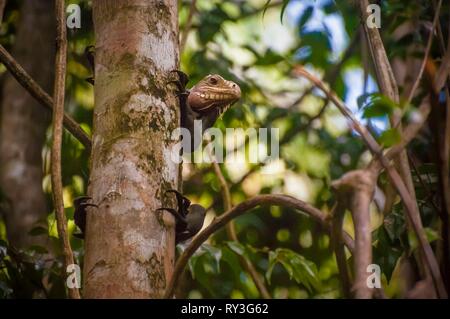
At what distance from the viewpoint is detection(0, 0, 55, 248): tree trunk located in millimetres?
6258

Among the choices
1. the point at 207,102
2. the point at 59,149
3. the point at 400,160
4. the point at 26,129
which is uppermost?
the point at 26,129

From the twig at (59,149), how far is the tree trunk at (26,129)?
101 inches

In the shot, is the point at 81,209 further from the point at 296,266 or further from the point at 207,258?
the point at 207,258

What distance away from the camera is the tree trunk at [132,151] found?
125 inches

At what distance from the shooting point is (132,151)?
11.1 ft

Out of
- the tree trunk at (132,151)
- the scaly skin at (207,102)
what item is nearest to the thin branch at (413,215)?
the tree trunk at (132,151)

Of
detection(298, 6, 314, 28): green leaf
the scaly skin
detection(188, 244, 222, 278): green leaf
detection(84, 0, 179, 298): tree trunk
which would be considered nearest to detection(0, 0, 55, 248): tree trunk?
detection(188, 244, 222, 278): green leaf

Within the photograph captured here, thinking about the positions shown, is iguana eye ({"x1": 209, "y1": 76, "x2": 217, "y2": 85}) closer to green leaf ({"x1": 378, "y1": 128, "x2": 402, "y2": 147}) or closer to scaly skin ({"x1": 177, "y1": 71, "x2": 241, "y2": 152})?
scaly skin ({"x1": 177, "y1": 71, "x2": 241, "y2": 152})

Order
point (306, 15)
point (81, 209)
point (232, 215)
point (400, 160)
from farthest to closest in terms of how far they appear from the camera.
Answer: point (306, 15) < point (81, 209) < point (400, 160) < point (232, 215)

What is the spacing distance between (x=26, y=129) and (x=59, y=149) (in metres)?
3.20

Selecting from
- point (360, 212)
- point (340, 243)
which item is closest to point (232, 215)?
point (340, 243)

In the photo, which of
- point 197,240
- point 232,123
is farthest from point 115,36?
point 232,123

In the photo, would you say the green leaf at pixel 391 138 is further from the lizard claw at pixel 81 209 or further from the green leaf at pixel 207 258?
the green leaf at pixel 207 258

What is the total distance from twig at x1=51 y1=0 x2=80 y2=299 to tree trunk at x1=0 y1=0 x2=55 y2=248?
2574 millimetres
